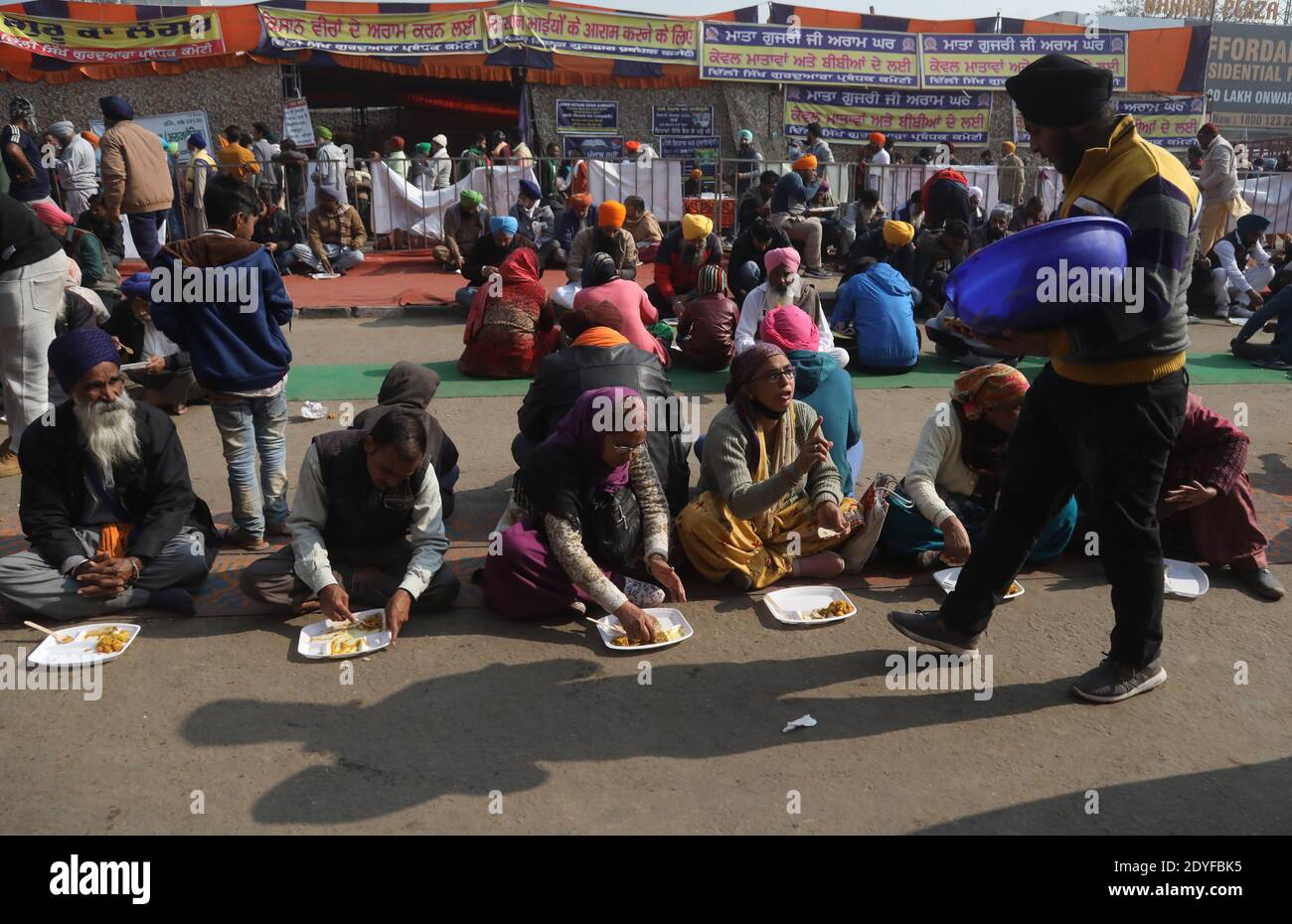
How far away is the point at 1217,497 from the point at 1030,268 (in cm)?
212

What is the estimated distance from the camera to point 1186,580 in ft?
14.2

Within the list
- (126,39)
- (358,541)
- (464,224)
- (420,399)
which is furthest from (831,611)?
(126,39)

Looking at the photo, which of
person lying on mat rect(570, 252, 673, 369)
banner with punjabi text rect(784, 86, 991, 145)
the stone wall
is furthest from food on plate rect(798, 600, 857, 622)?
banner with punjabi text rect(784, 86, 991, 145)

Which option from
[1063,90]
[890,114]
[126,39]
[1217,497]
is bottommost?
[1217,497]

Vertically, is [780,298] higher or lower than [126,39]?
lower

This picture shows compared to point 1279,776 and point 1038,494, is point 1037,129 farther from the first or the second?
point 1279,776

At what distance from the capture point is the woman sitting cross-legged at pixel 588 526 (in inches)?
154

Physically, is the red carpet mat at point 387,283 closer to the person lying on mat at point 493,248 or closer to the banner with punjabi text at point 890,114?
the person lying on mat at point 493,248

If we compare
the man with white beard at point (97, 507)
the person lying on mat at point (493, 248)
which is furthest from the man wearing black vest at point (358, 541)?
the person lying on mat at point (493, 248)

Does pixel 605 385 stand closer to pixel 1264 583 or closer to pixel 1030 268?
pixel 1030 268

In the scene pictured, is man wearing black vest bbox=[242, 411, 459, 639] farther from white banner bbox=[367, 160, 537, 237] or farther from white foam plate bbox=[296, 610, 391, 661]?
white banner bbox=[367, 160, 537, 237]

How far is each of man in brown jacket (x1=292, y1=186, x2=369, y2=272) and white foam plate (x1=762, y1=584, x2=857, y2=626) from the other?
10101 millimetres

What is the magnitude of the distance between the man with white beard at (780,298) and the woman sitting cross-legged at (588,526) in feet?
10.7

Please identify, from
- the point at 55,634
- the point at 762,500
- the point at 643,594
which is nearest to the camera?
the point at 55,634
